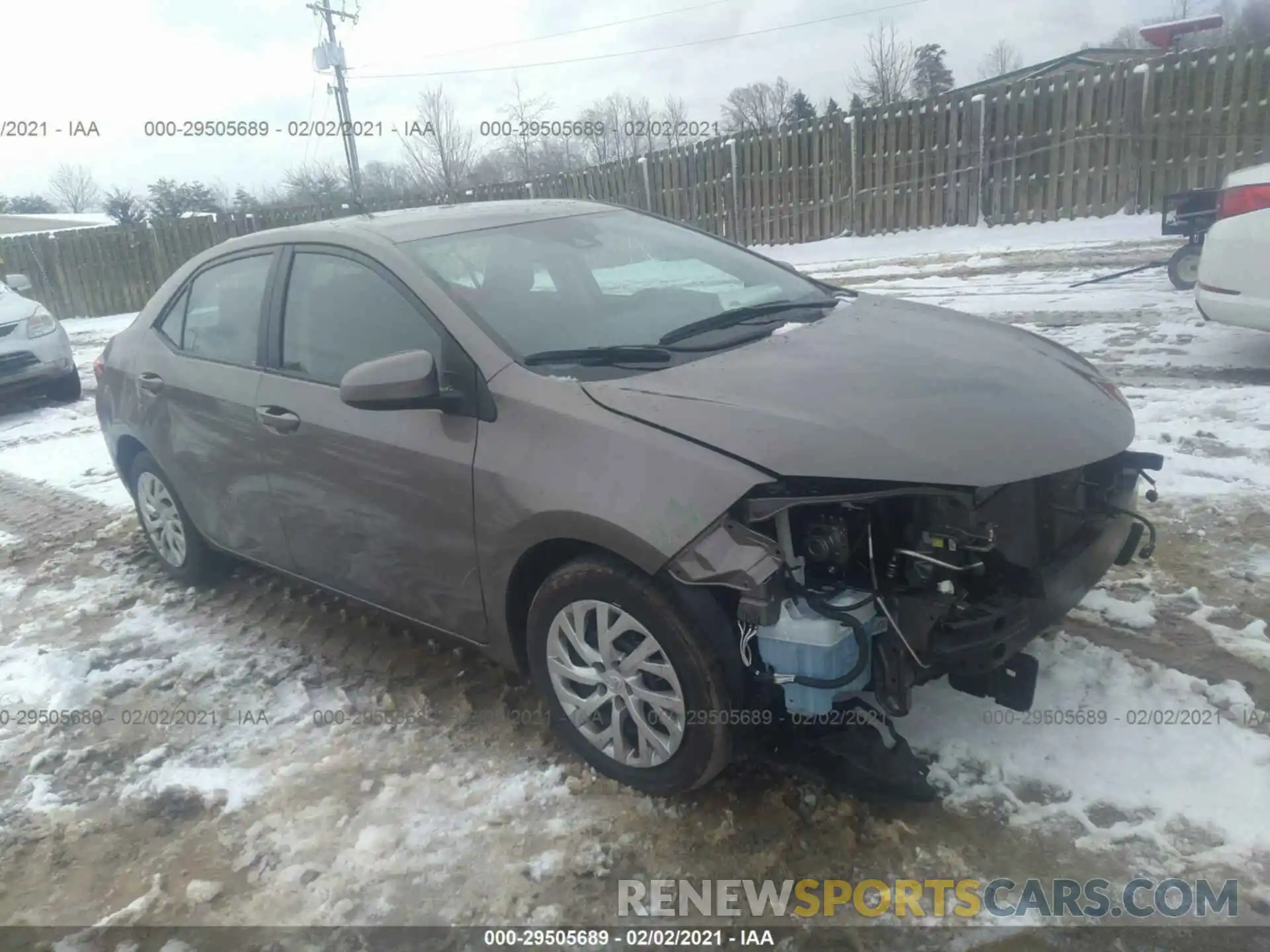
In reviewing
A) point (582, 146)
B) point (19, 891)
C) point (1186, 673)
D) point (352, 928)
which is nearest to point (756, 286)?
point (1186, 673)

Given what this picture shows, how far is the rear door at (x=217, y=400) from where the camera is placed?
3930 mm

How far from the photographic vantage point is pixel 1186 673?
3.17m

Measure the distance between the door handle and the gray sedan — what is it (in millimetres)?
21

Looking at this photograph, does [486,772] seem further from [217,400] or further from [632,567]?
[217,400]

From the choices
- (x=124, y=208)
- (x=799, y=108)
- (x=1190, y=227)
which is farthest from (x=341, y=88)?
(x=1190, y=227)

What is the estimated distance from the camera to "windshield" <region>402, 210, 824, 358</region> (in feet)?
10.6

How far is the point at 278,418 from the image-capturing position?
3686mm

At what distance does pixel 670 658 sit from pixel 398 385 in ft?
3.93

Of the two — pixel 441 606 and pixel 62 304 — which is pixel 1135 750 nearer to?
pixel 441 606

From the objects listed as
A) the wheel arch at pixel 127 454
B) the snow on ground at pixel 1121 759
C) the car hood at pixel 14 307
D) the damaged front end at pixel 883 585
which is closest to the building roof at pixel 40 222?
the car hood at pixel 14 307

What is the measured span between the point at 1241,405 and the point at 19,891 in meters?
6.22

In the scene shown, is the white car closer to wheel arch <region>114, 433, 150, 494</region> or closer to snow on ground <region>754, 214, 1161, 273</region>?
snow on ground <region>754, 214, 1161, 273</region>

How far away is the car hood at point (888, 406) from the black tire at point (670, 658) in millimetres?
460

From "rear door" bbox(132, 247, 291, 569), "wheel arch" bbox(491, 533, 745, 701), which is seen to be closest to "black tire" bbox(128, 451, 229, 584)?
"rear door" bbox(132, 247, 291, 569)
